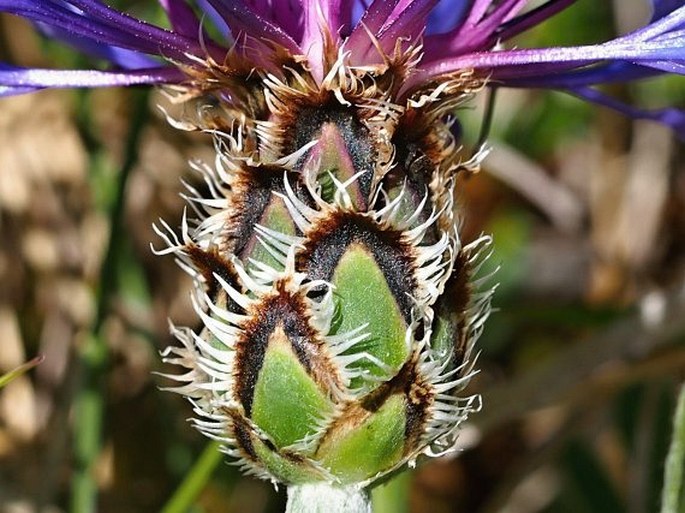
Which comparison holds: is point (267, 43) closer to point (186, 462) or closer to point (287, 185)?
point (287, 185)

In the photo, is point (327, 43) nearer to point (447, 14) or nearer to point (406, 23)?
point (406, 23)

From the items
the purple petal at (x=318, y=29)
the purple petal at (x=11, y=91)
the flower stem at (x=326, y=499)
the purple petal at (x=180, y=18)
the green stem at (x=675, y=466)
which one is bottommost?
the green stem at (x=675, y=466)

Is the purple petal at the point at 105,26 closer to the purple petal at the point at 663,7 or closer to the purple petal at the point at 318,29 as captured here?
the purple petal at the point at 318,29

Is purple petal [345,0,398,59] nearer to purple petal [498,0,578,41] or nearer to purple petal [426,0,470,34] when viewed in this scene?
purple petal [498,0,578,41]

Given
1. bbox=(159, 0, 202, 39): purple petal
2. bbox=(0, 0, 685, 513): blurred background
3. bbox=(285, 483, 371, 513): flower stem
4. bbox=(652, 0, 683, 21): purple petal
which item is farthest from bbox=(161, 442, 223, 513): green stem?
bbox=(652, 0, 683, 21): purple petal

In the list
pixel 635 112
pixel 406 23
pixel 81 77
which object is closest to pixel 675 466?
pixel 635 112

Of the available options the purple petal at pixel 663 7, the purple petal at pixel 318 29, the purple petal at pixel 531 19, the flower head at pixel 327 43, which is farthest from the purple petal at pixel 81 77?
the purple petal at pixel 663 7
